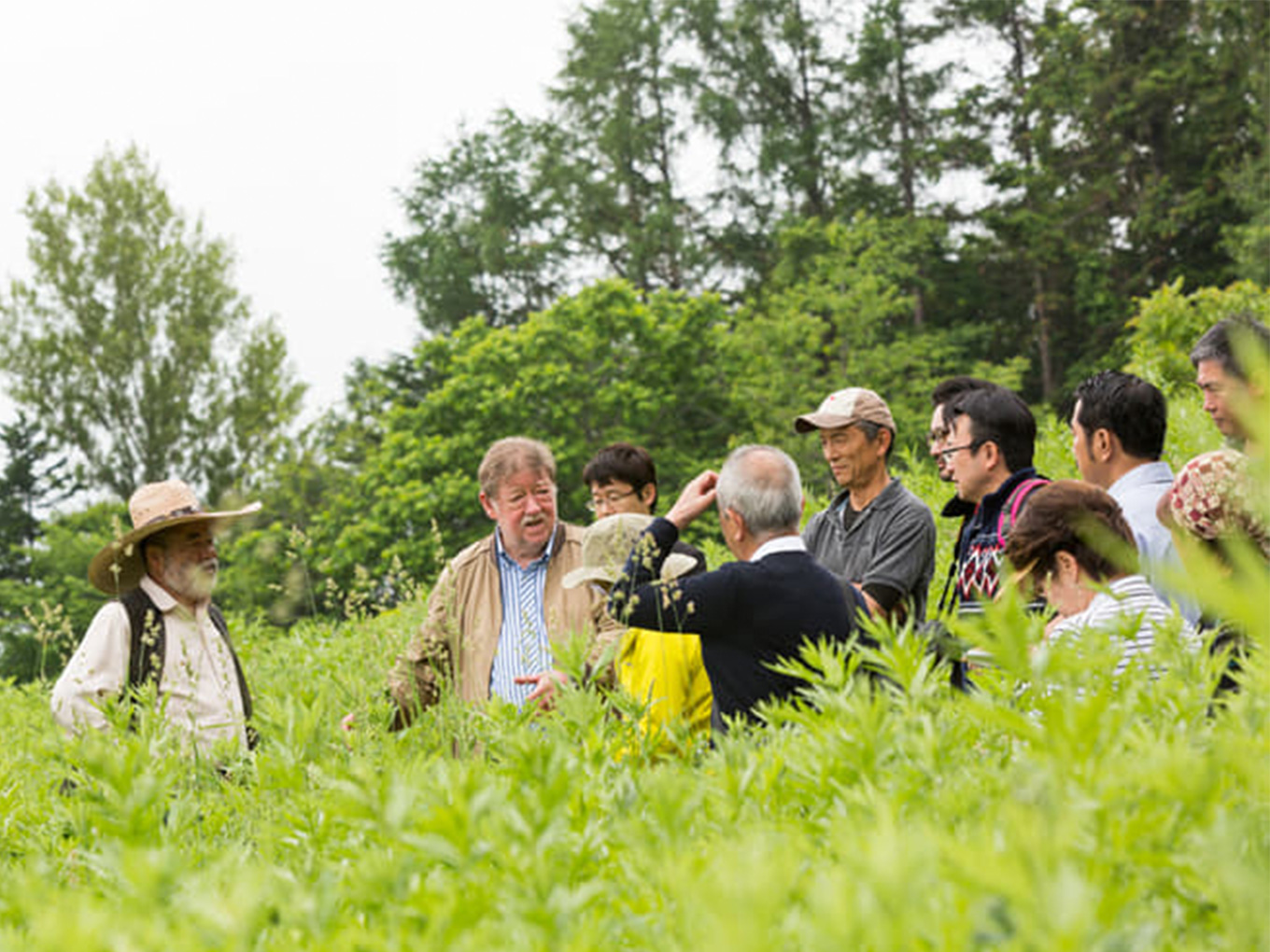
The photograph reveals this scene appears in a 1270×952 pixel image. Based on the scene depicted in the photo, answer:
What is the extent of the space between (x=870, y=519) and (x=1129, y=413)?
1272 mm

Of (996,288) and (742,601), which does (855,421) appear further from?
(996,288)

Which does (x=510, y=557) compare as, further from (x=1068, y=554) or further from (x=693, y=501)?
(x=1068, y=554)

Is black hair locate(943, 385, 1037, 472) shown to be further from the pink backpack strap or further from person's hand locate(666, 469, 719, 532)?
person's hand locate(666, 469, 719, 532)

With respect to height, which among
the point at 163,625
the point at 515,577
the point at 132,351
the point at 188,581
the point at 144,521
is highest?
the point at 132,351

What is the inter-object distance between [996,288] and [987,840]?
114 ft

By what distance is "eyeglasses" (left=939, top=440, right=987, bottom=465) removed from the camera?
5.11m

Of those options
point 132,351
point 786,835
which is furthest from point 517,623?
point 132,351

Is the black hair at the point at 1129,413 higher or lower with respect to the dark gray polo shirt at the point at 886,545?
higher

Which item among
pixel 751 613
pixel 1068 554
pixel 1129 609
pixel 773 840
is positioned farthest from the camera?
pixel 751 613

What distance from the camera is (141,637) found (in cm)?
443

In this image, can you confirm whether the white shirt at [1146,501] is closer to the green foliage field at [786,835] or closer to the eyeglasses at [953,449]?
the eyeglasses at [953,449]

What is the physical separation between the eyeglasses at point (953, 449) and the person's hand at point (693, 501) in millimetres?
1087

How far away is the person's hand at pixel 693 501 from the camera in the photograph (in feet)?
15.0

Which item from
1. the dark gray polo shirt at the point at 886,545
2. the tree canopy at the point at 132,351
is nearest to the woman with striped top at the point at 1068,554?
the dark gray polo shirt at the point at 886,545
